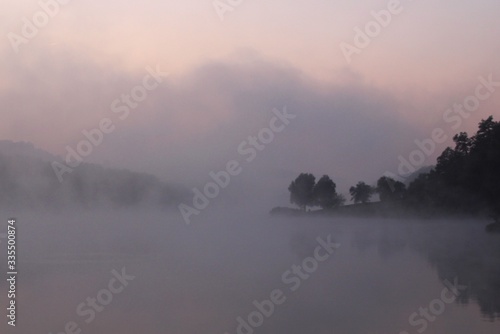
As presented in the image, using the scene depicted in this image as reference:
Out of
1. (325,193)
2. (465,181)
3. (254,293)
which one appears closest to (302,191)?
(325,193)

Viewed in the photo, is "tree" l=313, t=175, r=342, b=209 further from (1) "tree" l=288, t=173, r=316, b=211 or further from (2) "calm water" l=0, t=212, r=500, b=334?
(2) "calm water" l=0, t=212, r=500, b=334

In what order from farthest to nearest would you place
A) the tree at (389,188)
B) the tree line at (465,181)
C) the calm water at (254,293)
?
the tree at (389,188), the tree line at (465,181), the calm water at (254,293)

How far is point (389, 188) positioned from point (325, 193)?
1972 centimetres

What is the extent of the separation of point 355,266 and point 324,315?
28.5 ft

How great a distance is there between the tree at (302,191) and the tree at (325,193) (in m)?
0.72

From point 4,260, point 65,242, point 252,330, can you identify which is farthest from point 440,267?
point 65,242

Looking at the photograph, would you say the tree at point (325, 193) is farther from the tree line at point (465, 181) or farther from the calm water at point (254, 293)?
the calm water at point (254, 293)

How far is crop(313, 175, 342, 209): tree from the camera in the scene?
108m

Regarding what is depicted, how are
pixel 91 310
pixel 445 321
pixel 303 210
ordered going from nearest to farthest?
1. pixel 445 321
2. pixel 91 310
3. pixel 303 210

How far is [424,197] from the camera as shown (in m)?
65.4

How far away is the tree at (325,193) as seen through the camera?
10806 centimetres

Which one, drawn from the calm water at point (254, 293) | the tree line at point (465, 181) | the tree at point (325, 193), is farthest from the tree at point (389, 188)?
the calm water at point (254, 293)

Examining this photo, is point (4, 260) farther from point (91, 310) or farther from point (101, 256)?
point (91, 310)

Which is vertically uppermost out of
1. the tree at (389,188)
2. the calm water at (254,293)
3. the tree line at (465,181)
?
the tree at (389,188)
